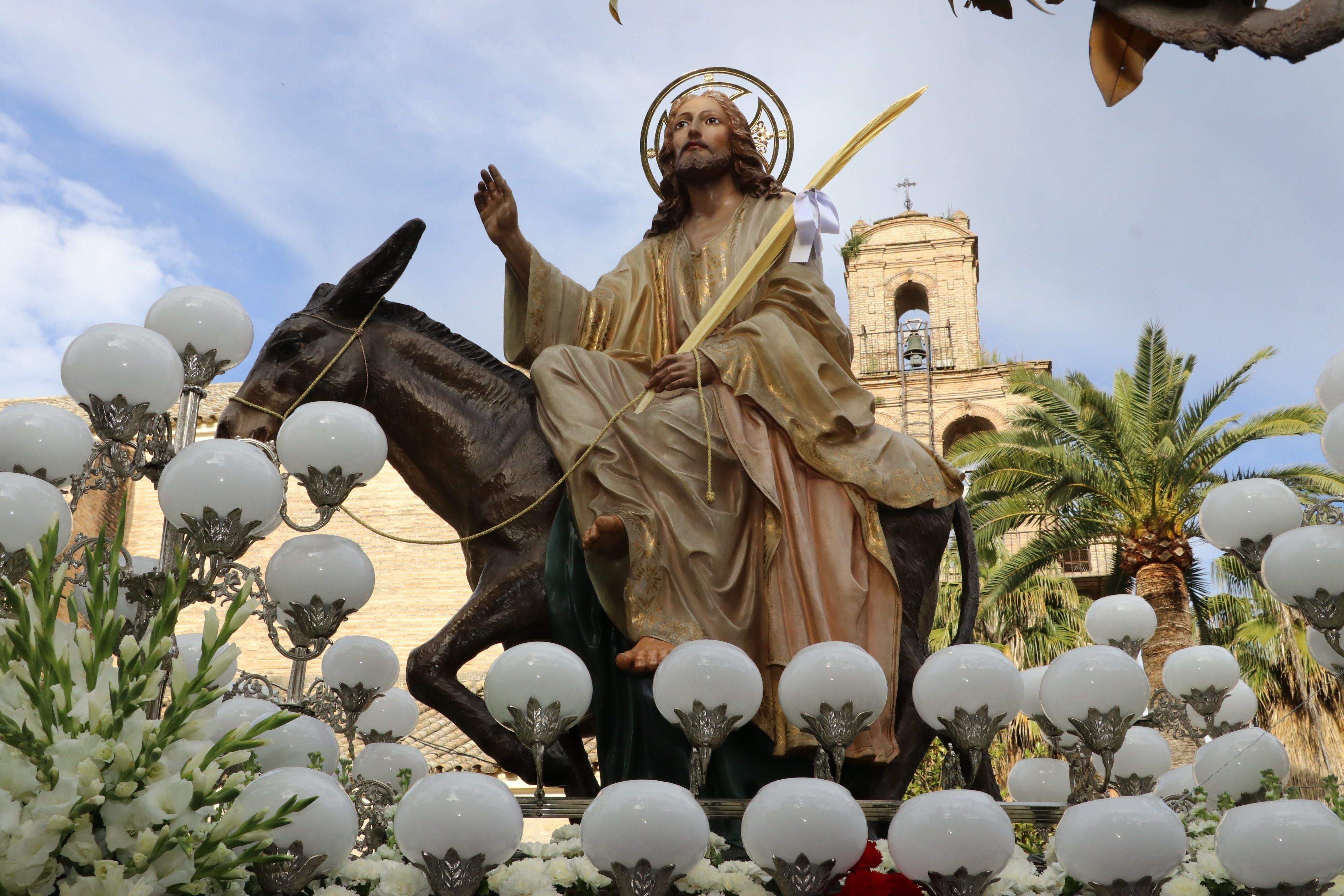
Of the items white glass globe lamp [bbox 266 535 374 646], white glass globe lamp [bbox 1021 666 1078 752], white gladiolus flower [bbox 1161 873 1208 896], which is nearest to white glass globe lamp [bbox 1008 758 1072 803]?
white glass globe lamp [bbox 1021 666 1078 752]

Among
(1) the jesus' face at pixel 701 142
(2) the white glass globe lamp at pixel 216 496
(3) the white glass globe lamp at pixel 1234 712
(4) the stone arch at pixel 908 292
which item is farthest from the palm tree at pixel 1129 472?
(4) the stone arch at pixel 908 292

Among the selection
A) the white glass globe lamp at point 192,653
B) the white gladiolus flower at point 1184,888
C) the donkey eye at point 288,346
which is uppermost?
the donkey eye at point 288,346

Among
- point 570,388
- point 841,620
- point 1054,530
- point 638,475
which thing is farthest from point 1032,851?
point 1054,530

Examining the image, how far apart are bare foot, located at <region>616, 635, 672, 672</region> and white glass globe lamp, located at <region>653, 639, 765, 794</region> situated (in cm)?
77

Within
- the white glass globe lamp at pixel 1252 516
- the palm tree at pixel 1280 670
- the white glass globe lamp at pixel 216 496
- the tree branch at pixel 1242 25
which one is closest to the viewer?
the tree branch at pixel 1242 25

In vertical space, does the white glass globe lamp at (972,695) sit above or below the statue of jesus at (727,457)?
below

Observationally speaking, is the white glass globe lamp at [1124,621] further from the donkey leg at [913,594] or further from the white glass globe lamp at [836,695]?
the white glass globe lamp at [836,695]

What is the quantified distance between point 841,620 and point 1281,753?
202 cm

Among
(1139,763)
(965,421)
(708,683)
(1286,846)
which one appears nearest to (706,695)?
(708,683)

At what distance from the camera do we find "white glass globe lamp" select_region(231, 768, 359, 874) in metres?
3.72

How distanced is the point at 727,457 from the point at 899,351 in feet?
133

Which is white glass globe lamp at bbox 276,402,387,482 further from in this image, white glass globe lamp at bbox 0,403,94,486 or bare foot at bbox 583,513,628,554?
bare foot at bbox 583,513,628,554

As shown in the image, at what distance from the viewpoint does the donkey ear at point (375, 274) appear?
6.10m

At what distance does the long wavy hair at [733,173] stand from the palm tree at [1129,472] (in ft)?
46.2
